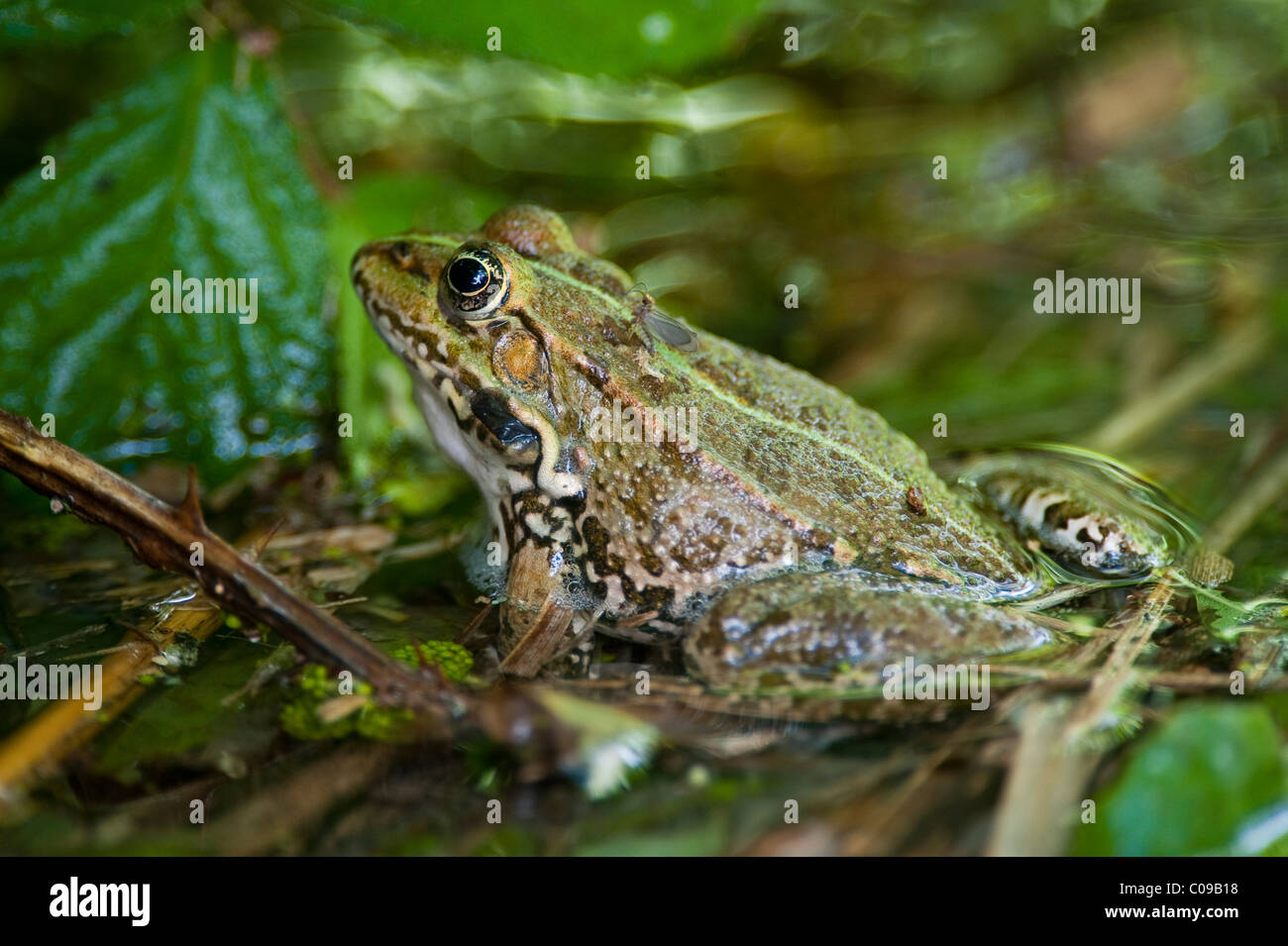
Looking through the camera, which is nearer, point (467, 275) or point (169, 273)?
point (467, 275)

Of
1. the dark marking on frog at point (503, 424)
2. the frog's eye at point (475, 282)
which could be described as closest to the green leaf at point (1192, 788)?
the dark marking on frog at point (503, 424)

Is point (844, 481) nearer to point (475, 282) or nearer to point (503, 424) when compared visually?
point (503, 424)

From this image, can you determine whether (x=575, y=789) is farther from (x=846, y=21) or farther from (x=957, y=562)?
(x=846, y=21)

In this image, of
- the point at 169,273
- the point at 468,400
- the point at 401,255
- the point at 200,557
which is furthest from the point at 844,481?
the point at 169,273

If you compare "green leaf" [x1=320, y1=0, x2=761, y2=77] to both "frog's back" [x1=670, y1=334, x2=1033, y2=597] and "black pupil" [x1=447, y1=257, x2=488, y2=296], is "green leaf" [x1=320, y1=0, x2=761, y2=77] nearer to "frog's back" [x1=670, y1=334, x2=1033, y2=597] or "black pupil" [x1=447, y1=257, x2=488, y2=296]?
"black pupil" [x1=447, y1=257, x2=488, y2=296]

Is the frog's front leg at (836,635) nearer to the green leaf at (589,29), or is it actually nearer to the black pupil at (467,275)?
the black pupil at (467,275)
